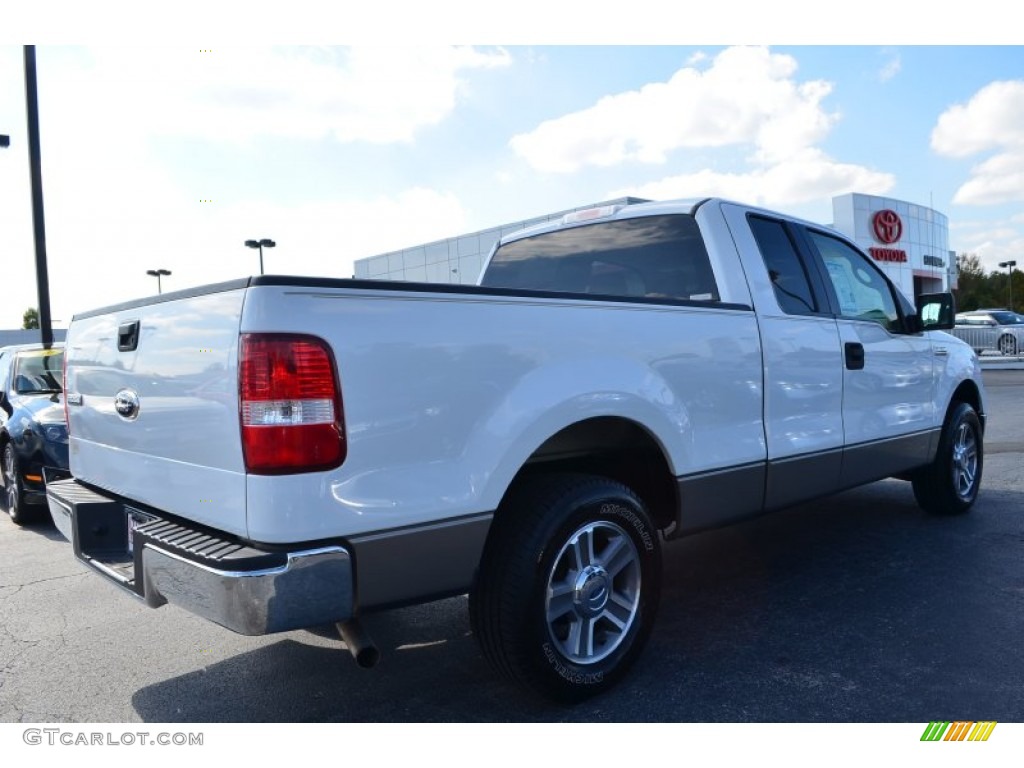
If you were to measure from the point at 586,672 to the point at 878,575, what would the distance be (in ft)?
7.50

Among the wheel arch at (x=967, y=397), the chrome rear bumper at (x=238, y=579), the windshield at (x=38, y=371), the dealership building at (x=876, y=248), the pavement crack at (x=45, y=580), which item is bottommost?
the pavement crack at (x=45, y=580)

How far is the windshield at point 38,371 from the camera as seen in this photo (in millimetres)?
7355

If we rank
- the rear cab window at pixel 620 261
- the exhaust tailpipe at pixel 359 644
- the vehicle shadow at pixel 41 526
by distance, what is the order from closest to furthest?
1. the exhaust tailpipe at pixel 359 644
2. the rear cab window at pixel 620 261
3. the vehicle shadow at pixel 41 526

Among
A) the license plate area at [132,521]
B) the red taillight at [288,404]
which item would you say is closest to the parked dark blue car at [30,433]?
the license plate area at [132,521]

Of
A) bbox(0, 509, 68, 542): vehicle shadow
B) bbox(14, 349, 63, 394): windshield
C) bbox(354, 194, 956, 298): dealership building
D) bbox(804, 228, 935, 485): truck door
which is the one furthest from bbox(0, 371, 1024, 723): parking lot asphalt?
bbox(354, 194, 956, 298): dealership building

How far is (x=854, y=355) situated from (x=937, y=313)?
47.1 inches

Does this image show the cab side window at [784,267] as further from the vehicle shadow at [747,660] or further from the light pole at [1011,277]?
the light pole at [1011,277]

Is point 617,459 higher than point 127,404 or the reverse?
the reverse

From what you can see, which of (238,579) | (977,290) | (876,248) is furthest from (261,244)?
(977,290)

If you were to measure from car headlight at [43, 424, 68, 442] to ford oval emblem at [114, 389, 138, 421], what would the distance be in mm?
3708

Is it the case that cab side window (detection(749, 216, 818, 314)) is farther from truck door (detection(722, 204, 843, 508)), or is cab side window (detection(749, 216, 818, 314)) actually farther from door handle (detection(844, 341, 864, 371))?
door handle (detection(844, 341, 864, 371))

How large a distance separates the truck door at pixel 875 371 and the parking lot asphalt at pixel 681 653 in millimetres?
613

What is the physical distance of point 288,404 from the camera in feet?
7.71

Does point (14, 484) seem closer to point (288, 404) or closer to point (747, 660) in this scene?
point (288, 404)
